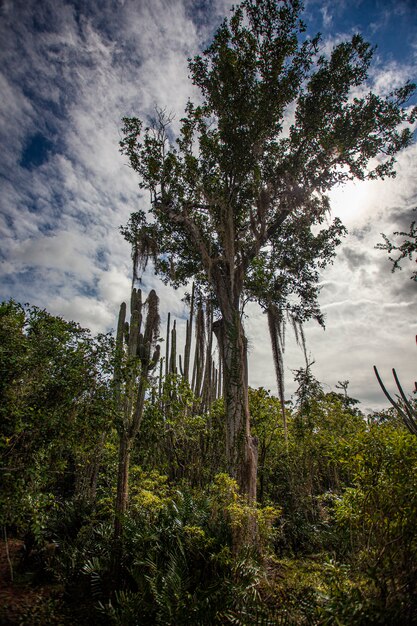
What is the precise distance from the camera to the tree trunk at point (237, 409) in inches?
278

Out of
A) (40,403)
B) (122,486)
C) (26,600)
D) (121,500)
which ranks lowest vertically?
(26,600)

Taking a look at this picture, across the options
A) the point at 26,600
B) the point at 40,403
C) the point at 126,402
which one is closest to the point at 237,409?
the point at 126,402

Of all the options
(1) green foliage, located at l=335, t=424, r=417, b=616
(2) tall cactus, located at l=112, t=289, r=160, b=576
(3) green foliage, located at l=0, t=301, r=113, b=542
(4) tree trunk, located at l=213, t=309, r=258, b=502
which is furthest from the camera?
(4) tree trunk, located at l=213, t=309, r=258, b=502

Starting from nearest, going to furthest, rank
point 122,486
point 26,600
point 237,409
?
point 26,600 < point 122,486 < point 237,409

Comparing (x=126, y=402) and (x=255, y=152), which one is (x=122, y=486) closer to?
(x=126, y=402)

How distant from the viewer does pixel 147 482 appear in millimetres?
7609

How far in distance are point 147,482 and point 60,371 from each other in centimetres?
381

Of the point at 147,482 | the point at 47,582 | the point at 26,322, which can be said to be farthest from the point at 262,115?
the point at 47,582

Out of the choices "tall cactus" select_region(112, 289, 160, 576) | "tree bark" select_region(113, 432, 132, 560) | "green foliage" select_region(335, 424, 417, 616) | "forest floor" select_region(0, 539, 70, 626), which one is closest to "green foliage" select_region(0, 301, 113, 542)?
Result: "tall cactus" select_region(112, 289, 160, 576)

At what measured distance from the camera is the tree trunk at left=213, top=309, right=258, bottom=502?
7.06 metres

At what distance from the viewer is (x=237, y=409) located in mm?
7988

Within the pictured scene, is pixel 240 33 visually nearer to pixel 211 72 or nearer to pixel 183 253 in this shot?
pixel 211 72

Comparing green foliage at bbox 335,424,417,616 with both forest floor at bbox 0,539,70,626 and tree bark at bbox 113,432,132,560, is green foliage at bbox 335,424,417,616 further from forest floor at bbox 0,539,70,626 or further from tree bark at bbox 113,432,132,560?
forest floor at bbox 0,539,70,626

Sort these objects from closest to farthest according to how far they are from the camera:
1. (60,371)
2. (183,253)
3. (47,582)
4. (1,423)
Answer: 1. (1,423)
2. (60,371)
3. (47,582)
4. (183,253)
